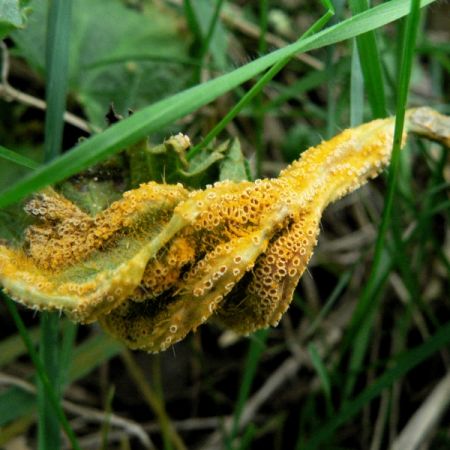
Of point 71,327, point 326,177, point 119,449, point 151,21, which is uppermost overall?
point 151,21

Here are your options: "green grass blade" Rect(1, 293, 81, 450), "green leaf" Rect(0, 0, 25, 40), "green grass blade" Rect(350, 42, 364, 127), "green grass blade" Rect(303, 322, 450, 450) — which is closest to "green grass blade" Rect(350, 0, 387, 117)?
"green grass blade" Rect(350, 42, 364, 127)

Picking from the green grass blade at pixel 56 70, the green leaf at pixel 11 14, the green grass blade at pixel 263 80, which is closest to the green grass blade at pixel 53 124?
the green grass blade at pixel 56 70

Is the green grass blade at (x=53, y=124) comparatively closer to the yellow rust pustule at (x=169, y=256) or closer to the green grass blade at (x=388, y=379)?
the yellow rust pustule at (x=169, y=256)

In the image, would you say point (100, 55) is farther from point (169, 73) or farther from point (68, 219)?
point (68, 219)

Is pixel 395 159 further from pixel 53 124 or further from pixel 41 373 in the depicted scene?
pixel 41 373

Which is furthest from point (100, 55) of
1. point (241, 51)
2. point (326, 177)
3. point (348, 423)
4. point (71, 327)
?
point (348, 423)

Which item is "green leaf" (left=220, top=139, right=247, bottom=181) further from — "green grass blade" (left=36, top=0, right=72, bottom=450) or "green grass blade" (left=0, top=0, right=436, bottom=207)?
"green grass blade" (left=36, top=0, right=72, bottom=450)
